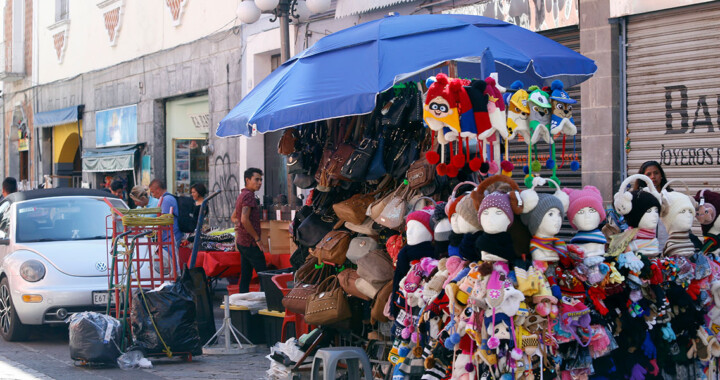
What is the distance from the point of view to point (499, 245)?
5.08 metres

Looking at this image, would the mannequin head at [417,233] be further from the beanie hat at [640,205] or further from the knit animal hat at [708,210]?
the knit animal hat at [708,210]

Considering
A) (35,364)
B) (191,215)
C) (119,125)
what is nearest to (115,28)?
(119,125)

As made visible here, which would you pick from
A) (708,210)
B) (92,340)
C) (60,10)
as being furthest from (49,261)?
(60,10)

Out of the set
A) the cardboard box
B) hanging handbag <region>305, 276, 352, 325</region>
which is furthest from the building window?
hanging handbag <region>305, 276, 352, 325</region>

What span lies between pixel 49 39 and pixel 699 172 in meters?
20.0

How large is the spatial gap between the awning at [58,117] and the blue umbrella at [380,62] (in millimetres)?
17008

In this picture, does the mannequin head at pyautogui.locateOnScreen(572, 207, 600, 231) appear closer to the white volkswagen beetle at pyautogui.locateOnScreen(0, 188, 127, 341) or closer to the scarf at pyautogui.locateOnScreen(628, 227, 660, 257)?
the scarf at pyautogui.locateOnScreen(628, 227, 660, 257)

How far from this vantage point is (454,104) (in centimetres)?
547

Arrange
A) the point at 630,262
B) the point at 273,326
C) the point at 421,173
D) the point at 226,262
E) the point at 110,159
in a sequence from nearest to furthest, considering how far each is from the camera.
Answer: the point at 630,262
the point at 421,173
the point at 273,326
the point at 226,262
the point at 110,159

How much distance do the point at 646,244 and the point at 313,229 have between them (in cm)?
304

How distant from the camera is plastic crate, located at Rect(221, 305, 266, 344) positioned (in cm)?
950

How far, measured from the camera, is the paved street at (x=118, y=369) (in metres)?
8.16

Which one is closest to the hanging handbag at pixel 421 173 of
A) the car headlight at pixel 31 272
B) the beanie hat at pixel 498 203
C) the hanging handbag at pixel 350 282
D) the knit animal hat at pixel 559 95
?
the hanging handbag at pixel 350 282

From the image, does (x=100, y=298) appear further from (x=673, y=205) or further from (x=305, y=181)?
(x=673, y=205)
